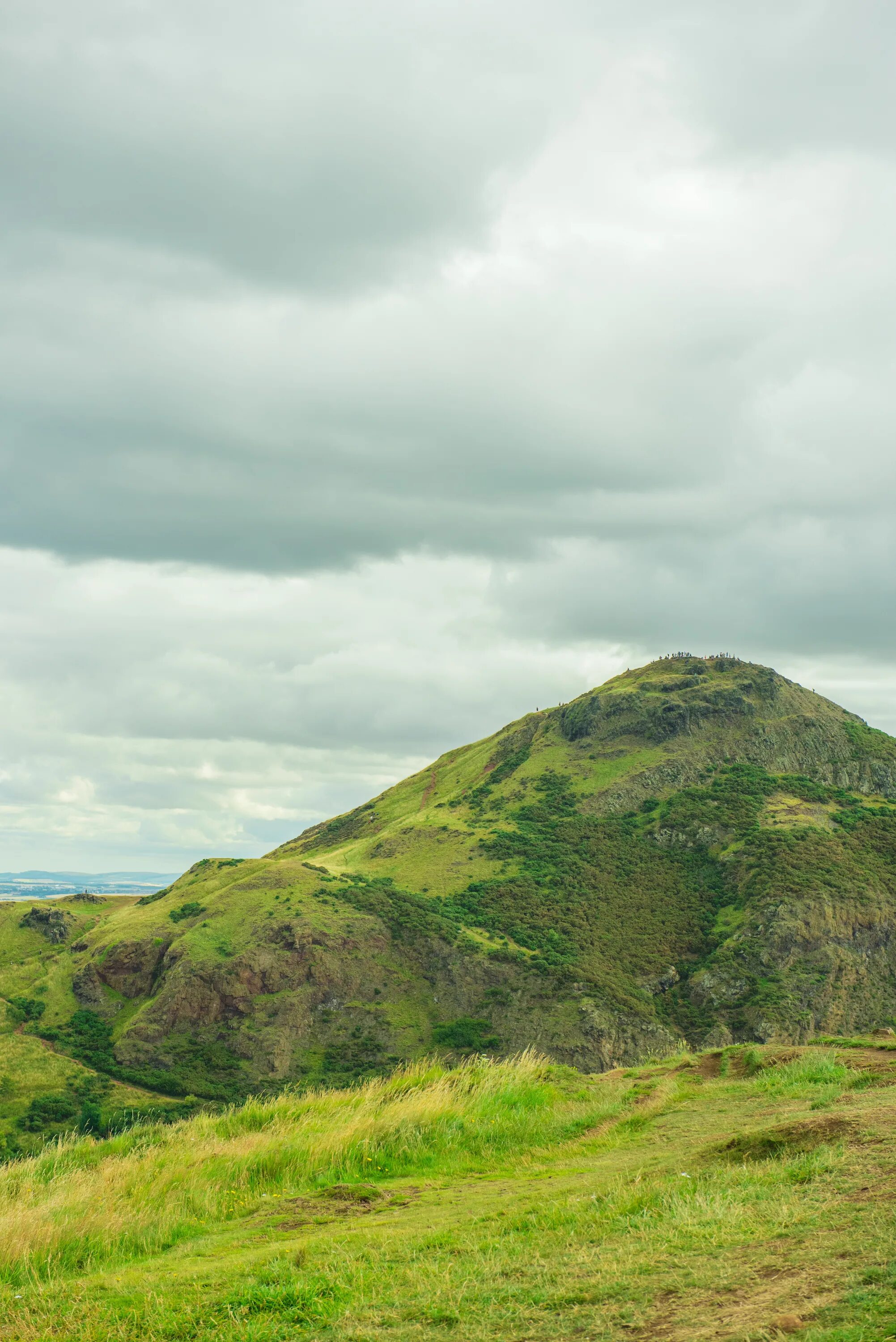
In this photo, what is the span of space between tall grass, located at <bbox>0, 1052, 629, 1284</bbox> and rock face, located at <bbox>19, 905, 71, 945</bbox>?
9718 centimetres

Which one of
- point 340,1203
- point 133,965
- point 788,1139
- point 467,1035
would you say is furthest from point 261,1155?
point 133,965

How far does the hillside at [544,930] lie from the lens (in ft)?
256

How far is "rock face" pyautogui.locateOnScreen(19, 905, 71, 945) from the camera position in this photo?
102500 mm

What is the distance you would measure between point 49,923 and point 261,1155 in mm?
104552

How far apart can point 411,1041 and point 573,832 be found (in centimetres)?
3988

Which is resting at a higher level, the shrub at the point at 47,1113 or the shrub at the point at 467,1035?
the shrub at the point at 467,1035

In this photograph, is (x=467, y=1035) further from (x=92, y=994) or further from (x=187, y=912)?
(x=92, y=994)

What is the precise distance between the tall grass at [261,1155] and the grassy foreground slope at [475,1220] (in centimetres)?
4

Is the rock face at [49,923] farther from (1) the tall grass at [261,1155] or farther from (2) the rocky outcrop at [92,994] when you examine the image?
(1) the tall grass at [261,1155]

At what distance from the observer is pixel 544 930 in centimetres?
9225

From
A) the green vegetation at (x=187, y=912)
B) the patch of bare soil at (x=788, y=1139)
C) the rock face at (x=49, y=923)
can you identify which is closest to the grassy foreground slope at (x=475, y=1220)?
the patch of bare soil at (x=788, y=1139)

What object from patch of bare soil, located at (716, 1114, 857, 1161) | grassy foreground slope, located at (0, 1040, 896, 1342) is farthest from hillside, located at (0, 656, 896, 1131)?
patch of bare soil, located at (716, 1114, 857, 1161)

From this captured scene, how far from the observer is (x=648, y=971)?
281 feet

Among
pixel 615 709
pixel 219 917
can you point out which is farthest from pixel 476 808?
pixel 219 917
